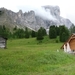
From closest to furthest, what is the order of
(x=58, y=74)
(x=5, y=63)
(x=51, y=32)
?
1. (x=58, y=74)
2. (x=5, y=63)
3. (x=51, y=32)

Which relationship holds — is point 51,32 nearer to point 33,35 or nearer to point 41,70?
point 33,35

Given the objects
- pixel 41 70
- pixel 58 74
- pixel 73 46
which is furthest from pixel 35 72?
pixel 73 46

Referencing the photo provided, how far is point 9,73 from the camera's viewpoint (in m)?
21.8

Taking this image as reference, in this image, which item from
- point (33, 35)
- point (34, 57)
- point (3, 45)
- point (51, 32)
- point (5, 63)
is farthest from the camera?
point (33, 35)

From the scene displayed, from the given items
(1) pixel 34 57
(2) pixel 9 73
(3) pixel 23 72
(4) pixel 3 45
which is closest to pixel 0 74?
(2) pixel 9 73

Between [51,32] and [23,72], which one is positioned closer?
[23,72]

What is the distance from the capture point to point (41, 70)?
23625 mm

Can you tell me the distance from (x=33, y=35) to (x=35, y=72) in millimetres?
112872

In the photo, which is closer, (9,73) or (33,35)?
(9,73)

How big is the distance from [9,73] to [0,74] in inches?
37.7

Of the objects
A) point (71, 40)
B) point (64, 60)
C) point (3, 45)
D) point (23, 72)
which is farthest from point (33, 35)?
point (23, 72)

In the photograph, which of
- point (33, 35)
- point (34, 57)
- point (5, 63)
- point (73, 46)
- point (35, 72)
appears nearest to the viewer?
point (35, 72)

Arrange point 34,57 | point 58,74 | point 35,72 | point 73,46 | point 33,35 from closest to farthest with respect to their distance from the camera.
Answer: point 58,74 → point 35,72 → point 34,57 → point 73,46 → point 33,35

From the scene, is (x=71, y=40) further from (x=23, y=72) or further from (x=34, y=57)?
(x=23, y=72)
